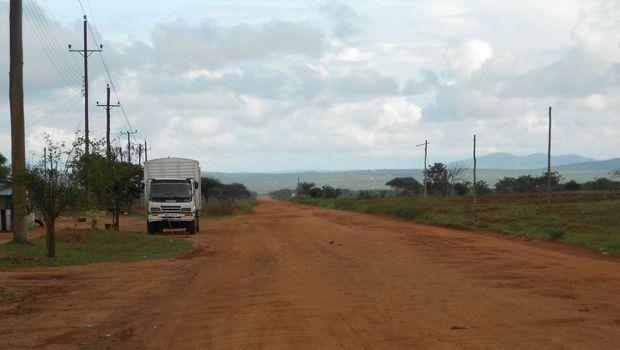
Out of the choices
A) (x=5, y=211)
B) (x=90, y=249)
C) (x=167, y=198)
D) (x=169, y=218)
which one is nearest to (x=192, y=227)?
(x=169, y=218)

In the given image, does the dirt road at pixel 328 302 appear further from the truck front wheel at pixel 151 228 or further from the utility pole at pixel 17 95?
the truck front wheel at pixel 151 228

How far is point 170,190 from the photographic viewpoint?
3475cm

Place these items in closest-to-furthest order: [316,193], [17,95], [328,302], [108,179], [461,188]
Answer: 1. [328,302]
2. [17,95]
3. [108,179]
4. [461,188]
5. [316,193]

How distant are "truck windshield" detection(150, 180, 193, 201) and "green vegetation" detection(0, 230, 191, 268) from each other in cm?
439

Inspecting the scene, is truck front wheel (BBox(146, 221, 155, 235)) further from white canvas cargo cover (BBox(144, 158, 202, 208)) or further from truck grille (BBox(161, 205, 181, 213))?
white canvas cargo cover (BBox(144, 158, 202, 208))

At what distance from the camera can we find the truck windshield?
34531mm

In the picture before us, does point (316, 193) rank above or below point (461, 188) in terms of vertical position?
below

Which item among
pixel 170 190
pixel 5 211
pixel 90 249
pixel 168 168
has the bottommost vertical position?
pixel 90 249

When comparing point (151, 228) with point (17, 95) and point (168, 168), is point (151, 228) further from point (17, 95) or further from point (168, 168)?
point (17, 95)

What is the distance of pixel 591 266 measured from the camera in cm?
1769

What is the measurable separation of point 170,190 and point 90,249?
9719mm

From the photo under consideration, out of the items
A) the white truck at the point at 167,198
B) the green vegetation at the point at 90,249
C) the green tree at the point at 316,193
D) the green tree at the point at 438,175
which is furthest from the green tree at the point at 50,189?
the green tree at the point at 316,193

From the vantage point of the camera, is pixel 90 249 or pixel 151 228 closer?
pixel 90 249

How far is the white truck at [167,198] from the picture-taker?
34.5 meters
